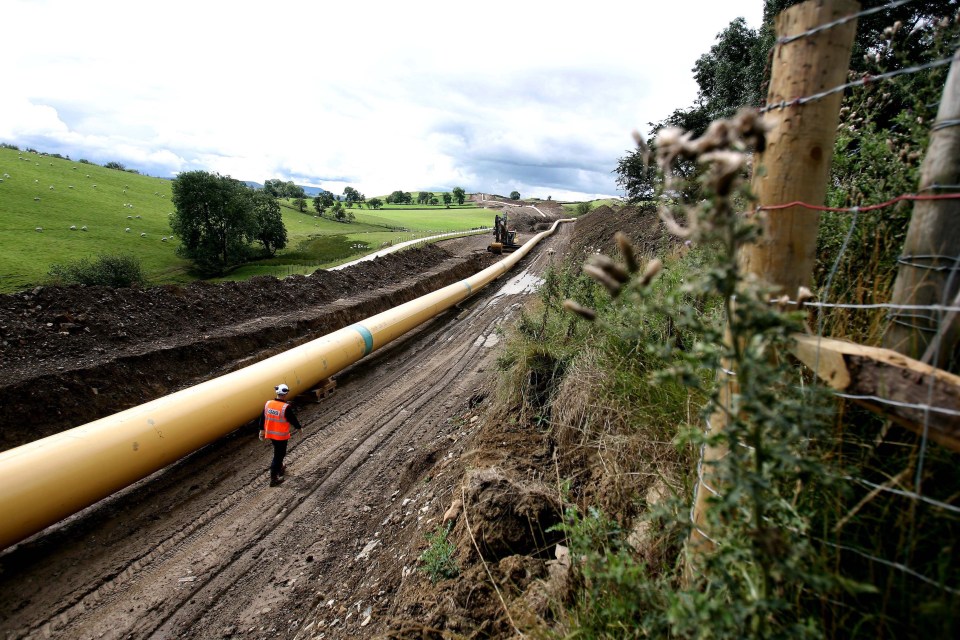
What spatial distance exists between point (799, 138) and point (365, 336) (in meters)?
9.34

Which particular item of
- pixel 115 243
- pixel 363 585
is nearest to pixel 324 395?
pixel 363 585

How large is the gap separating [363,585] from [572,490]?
2226 mm

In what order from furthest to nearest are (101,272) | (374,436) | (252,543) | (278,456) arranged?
(101,272) → (374,436) → (278,456) → (252,543)

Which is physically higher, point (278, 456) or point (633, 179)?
point (633, 179)

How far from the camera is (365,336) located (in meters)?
10.2

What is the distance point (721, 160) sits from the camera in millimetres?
1160

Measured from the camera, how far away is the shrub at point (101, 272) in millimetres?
26531

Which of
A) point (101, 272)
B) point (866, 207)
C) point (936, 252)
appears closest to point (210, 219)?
point (101, 272)

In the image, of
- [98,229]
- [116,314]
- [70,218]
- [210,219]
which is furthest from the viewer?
[70,218]

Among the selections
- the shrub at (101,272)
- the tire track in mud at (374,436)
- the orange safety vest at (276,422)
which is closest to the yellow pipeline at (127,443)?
the orange safety vest at (276,422)

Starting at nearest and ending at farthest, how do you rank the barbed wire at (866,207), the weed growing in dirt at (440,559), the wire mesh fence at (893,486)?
the wire mesh fence at (893,486), the barbed wire at (866,207), the weed growing in dirt at (440,559)

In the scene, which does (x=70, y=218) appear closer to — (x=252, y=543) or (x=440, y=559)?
(x=252, y=543)

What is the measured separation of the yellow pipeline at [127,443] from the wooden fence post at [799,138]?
636 cm

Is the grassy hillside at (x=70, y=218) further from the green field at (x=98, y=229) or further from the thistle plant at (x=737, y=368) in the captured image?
the thistle plant at (x=737, y=368)
